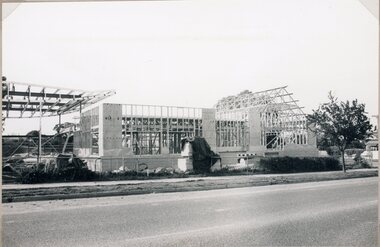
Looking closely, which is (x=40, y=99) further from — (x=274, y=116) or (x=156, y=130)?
(x=274, y=116)

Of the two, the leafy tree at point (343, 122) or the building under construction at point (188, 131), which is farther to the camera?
the leafy tree at point (343, 122)

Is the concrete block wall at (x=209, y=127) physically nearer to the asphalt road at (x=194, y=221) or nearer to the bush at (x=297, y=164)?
the bush at (x=297, y=164)

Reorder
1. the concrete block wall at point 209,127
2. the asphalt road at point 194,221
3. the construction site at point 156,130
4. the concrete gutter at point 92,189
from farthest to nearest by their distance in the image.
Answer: the concrete block wall at point 209,127 → the construction site at point 156,130 → the concrete gutter at point 92,189 → the asphalt road at point 194,221

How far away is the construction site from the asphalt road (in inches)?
345

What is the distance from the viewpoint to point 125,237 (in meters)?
7.46

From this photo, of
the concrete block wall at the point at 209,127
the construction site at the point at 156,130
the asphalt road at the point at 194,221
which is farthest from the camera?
the concrete block wall at the point at 209,127

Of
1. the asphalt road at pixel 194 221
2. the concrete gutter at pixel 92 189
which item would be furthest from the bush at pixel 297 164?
the asphalt road at pixel 194 221

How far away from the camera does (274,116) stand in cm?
3634

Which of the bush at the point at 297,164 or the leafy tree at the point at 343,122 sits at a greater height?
the leafy tree at the point at 343,122

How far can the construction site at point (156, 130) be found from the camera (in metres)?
Answer: 23.0

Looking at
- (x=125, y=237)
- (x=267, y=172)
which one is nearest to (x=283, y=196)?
(x=125, y=237)

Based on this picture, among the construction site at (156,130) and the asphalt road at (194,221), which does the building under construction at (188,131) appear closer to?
the construction site at (156,130)

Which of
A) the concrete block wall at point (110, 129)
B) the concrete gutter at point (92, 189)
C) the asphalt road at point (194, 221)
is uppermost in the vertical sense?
the concrete block wall at point (110, 129)

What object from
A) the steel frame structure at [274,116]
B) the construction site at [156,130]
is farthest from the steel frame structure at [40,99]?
the steel frame structure at [274,116]
